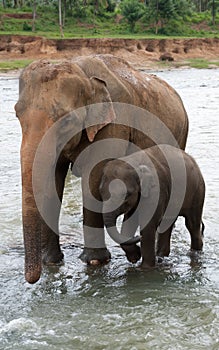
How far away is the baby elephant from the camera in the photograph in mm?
4301

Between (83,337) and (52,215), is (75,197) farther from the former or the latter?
(83,337)

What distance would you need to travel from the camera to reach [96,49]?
132 feet

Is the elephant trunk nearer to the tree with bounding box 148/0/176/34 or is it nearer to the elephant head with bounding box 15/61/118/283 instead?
the elephant head with bounding box 15/61/118/283

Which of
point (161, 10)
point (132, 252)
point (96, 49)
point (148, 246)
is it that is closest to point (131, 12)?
point (161, 10)

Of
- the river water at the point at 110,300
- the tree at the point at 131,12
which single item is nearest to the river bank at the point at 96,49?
the tree at the point at 131,12

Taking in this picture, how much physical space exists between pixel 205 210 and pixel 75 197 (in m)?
1.61

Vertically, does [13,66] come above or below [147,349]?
below

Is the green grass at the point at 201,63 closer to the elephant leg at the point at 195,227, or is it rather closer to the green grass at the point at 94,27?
the green grass at the point at 94,27

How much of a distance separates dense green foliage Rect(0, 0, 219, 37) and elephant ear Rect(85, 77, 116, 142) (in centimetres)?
4097

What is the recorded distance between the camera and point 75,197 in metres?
7.49

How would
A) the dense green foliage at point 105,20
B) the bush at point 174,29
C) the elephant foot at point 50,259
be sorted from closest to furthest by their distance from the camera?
the elephant foot at point 50,259
the dense green foliage at point 105,20
the bush at point 174,29

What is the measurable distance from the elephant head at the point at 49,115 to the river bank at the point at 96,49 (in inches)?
1318

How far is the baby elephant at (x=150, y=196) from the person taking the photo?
4.30 meters

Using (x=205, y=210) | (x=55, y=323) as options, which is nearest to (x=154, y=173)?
(x=55, y=323)
